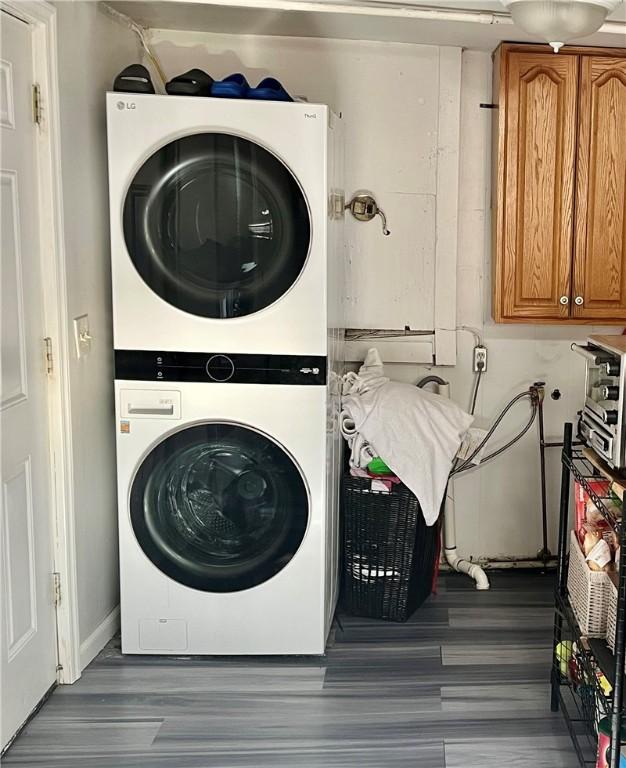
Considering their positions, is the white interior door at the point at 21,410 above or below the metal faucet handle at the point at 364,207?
below

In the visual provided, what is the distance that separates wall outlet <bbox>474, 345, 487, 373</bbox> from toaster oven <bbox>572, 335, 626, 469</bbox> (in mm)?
1196

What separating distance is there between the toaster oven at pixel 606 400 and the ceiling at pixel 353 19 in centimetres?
129

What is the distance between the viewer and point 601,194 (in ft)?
11.3

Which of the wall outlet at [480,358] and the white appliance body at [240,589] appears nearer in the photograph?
the white appliance body at [240,589]

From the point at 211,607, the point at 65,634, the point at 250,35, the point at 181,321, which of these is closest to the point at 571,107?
the point at 250,35

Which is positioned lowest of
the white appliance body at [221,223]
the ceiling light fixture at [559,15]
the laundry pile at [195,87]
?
the white appliance body at [221,223]

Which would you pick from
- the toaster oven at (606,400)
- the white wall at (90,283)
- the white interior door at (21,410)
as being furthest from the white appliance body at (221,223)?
Answer: the toaster oven at (606,400)

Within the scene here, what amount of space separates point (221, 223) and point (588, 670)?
1.69 meters

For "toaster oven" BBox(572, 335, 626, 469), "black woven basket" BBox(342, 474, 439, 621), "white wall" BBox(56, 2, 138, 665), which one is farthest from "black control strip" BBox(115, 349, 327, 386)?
"toaster oven" BBox(572, 335, 626, 469)

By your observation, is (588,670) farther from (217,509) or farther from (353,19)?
(353,19)

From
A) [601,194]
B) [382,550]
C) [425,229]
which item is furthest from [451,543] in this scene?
[601,194]

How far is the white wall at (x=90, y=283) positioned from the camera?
2.75 meters

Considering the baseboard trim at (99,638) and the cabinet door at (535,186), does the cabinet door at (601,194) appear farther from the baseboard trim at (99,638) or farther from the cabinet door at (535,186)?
the baseboard trim at (99,638)

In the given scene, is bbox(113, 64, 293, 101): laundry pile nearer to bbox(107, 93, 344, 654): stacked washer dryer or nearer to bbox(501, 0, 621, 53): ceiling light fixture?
bbox(107, 93, 344, 654): stacked washer dryer
